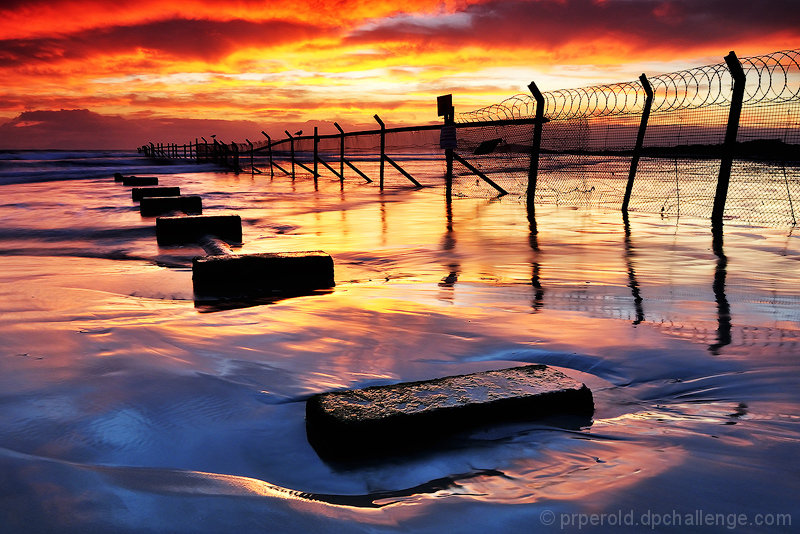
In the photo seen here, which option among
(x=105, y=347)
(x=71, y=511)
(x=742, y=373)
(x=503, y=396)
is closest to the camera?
(x=71, y=511)

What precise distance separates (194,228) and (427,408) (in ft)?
19.7

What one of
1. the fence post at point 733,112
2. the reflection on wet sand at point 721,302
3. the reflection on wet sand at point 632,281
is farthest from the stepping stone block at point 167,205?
the fence post at point 733,112

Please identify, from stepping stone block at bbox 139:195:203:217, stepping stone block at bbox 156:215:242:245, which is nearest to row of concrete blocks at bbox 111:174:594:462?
stepping stone block at bbox 156:215:242:245

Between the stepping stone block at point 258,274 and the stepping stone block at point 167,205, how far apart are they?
246 inches

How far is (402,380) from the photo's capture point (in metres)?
2.53

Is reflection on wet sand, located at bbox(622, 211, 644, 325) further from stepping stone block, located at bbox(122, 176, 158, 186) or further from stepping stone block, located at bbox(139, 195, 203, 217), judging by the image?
stepping stone block, located at bbox(122, 176, 158, 186)

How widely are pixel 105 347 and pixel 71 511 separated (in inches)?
59.0

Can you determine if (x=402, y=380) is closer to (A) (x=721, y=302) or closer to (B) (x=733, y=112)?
(A) (x=721, y=302)

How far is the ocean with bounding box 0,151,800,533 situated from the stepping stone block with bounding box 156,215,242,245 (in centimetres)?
161

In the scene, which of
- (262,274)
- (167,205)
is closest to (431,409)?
(262,274)

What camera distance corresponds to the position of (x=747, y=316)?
361 centimetres

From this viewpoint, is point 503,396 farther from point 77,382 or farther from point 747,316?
point 747,316

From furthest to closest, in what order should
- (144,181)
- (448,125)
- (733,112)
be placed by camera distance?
(144,181) → (448,125) → (733,112)

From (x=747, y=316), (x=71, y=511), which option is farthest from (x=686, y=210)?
(x=71, y=511)
